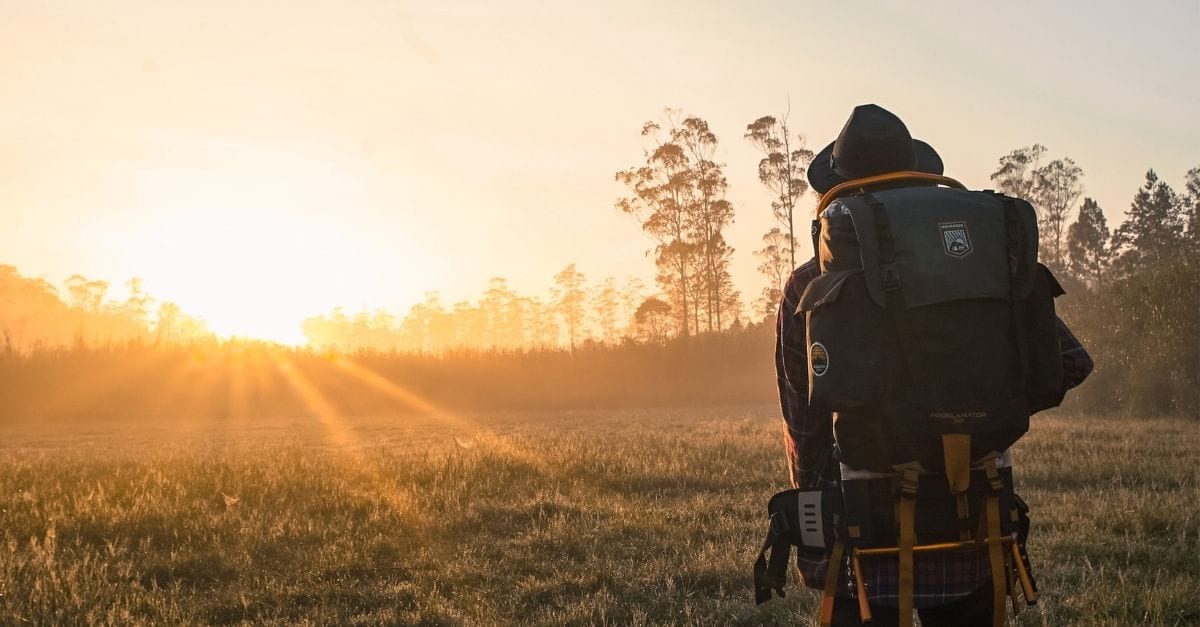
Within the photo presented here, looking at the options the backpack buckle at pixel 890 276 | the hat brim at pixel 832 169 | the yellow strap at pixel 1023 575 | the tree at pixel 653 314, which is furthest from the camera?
the tree at pixel 653 314

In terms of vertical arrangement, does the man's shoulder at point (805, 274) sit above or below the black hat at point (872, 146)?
A: below

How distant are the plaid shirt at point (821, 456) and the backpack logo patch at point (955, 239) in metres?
0.39

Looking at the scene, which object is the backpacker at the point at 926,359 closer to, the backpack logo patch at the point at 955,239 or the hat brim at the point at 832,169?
the backpack logo patch at the point at 955,239

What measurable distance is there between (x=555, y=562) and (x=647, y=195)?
46.1 metres

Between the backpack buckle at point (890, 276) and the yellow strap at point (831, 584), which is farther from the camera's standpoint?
the yellow strap at point (831, 584)

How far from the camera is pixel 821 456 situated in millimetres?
2621

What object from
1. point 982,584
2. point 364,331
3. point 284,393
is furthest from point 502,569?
point 364,331

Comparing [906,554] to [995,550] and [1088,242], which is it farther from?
[1088,242]

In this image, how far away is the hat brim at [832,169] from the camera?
2.74 metres

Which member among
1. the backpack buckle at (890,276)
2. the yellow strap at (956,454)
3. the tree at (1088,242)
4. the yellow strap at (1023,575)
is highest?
the tree at (1088,242)

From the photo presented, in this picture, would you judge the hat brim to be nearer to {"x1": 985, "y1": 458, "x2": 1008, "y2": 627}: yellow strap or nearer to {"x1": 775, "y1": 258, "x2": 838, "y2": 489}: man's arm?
{"x1": 775, "y1": 258, "x2": 838, "y2": 489}: man's arm

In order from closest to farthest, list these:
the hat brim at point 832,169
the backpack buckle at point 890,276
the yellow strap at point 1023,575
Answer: the backpack buckle at point 890,276 → the yellow strap at point 1023,575 → the hat brim at point 832,169

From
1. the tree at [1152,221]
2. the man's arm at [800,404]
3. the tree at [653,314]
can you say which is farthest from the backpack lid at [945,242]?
the tree at [1152,221]

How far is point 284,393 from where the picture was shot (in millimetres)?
35125
